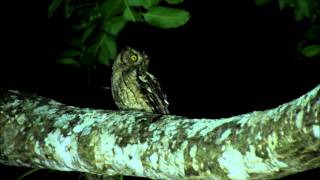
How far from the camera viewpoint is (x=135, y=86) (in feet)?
8.48

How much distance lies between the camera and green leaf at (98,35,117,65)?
158 cm

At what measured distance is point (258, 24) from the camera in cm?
373

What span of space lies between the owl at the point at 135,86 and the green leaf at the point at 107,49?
0.87 metres

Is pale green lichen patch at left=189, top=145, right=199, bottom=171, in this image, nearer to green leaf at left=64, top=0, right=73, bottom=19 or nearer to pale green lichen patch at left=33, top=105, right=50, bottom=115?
pale green lichen patch at left=33, top=105, right=50, bottom=115

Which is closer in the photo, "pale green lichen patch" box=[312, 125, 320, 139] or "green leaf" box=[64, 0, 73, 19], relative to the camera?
"pale green lichen patch" box=[312, 125, 320, 139]

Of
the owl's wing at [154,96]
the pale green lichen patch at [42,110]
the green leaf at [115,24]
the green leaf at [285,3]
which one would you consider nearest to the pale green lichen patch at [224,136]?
the pale green lichen patch at [42,110]

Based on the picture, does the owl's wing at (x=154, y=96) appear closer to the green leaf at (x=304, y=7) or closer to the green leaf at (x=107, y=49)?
the green leaf at (x=107, y=49)

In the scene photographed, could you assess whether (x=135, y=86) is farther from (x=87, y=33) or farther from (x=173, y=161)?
(x=173, y=161)

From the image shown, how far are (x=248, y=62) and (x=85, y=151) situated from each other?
9.73ft

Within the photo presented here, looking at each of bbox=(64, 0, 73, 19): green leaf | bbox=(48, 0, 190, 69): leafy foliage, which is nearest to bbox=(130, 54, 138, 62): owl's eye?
bbox=(48, 0, 190, 69): leafy foliage

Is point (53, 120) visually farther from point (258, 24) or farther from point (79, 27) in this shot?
point (258, 24)

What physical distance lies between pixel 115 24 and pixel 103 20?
0.15 feet

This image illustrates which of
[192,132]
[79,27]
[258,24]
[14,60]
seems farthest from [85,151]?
[258,24]

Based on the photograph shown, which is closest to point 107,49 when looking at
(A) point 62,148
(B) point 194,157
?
(A) point 62,148
